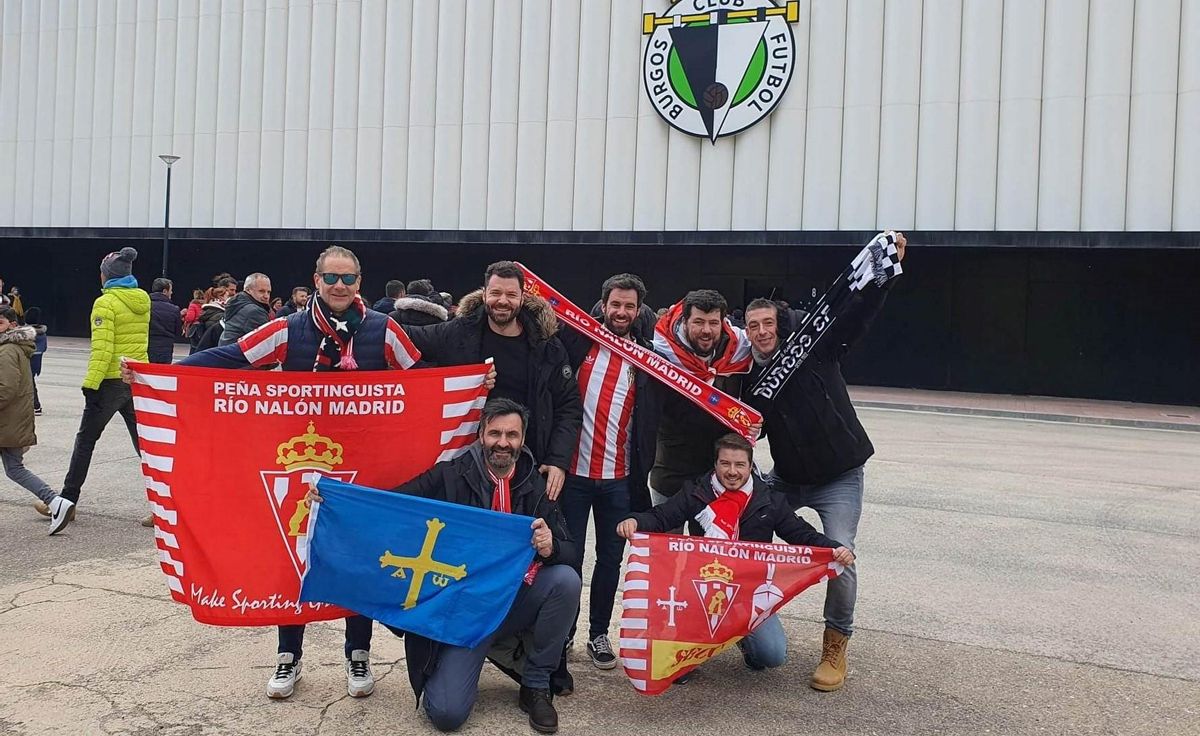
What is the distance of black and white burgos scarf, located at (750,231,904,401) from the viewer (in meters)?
5.24

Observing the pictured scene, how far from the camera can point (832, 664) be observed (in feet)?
16.6

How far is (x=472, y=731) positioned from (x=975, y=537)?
5427mm

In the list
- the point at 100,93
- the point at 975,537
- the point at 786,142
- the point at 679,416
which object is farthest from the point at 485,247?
the point at 679,416

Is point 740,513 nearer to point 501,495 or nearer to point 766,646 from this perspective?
point 766,646

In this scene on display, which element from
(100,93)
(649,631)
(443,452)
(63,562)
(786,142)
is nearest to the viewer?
(649,631)

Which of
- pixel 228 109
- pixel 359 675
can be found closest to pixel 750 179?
pixel 228 109

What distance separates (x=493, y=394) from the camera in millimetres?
5211

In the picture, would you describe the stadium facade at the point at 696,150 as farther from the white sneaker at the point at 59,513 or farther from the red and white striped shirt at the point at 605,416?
the red and white striped shirt at the point at 605,416

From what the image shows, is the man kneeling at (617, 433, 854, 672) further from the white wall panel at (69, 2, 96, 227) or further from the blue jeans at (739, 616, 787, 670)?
the white wall panel at (69, 2, 96, 227)

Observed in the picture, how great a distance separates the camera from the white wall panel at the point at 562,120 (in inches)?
816


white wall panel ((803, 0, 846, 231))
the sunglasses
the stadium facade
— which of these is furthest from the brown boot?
white wall panel ((803, 0, 846, 231))

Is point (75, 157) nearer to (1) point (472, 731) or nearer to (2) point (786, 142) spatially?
(2) point (786, 142)

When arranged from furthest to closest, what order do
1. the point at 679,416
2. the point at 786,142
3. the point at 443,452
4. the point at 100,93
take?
the point at 100,93 → the point at 786,142 → the point at 679,416 → the point at 443,452

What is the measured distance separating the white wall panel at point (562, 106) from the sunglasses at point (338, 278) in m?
20.9
